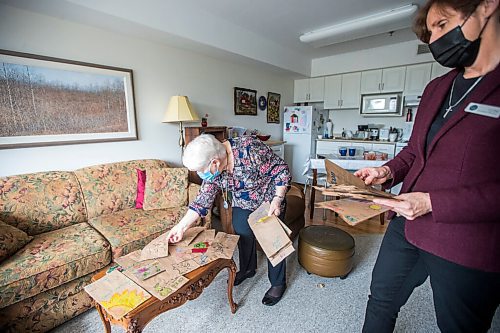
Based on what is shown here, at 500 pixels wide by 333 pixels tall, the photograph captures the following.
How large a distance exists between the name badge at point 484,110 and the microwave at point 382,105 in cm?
388

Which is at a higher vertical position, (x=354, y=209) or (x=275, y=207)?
(x=354, y=209)

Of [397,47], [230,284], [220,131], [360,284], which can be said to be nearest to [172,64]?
[220,131]

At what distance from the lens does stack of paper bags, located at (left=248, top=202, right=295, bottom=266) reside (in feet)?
3.93

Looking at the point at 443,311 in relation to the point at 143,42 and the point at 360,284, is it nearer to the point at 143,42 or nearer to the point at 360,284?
the point at 360,284

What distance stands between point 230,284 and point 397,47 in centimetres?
427

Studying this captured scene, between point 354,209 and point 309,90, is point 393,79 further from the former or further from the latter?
point 354,209

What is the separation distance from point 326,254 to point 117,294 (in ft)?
4.46

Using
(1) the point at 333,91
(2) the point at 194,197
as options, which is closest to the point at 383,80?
(1) the point at 333,91

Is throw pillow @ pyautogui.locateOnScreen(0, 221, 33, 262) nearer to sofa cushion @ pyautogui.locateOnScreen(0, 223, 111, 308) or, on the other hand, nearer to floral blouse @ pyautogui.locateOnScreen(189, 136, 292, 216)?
sofa cushion @ pyautogui.locateOnScreen(0, 223, 111, 308)

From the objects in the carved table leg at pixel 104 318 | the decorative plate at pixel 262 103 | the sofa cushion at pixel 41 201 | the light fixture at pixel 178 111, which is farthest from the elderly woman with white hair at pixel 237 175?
the decorative plate at pixel 262 103

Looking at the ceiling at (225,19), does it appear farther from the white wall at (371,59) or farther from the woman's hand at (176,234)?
the woman's hand at (176,234)

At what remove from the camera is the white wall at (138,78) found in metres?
1.91

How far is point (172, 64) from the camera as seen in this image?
9.29 feet

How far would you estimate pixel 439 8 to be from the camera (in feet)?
2.40
